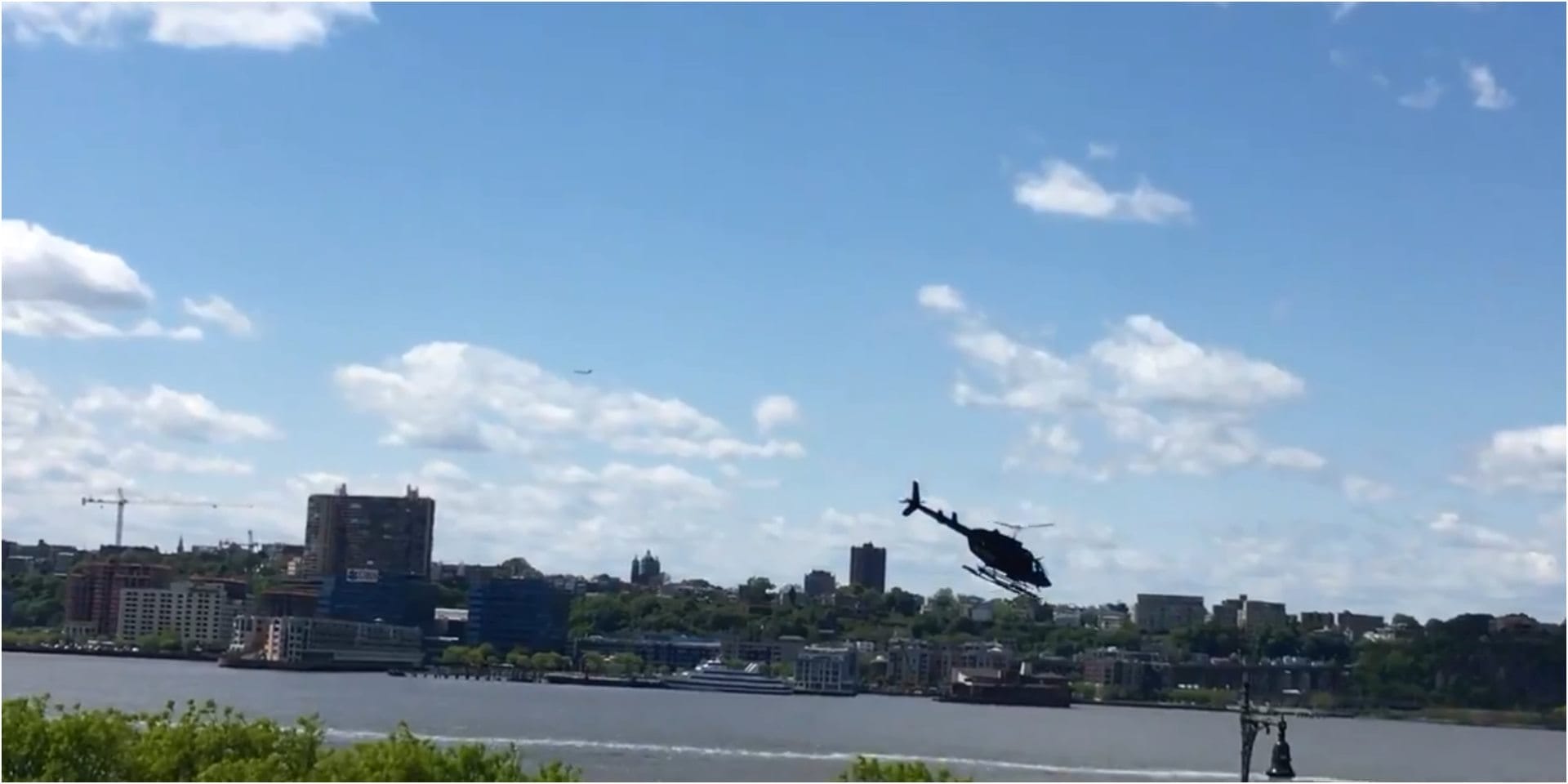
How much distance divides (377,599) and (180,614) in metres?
9.23

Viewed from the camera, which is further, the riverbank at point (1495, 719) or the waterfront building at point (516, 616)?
the waterfront building at point (516, 616)

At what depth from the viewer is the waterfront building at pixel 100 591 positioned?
326ft

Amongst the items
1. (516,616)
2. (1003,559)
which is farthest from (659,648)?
(1003,559)

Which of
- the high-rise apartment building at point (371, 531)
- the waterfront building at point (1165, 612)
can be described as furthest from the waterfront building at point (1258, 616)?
the high-rise apartment building at point (371, 531)

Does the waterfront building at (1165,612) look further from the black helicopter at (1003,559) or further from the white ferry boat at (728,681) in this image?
the black helicopter at (1003,559)

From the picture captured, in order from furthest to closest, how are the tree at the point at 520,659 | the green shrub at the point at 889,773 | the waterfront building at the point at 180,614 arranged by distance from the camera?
1. the waterfront building at the point at 180,614
2. the tree at the point at 520,659
3. the green shrub at the point at 889,773

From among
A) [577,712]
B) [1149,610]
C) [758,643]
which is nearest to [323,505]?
[758,643]

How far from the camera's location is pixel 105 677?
6950 cm

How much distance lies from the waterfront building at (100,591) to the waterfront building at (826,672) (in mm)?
35460

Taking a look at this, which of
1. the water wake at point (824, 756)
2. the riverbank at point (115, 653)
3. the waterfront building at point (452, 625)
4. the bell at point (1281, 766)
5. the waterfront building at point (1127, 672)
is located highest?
the waterfront building at point (452, 625)

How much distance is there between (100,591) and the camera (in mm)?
101875

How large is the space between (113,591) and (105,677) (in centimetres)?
3336

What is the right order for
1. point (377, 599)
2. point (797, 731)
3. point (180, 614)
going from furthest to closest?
point (180, 614)
point (377, 599)
point (797, 731)

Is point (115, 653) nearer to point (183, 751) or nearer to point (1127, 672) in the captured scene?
point (1127, 672)
